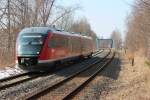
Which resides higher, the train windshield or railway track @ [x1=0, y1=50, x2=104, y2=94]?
the train windshield

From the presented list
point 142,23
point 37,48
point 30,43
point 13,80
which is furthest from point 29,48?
point 142,23

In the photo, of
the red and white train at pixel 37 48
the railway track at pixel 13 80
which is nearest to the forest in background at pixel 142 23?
the red and white train at pixel 37 48

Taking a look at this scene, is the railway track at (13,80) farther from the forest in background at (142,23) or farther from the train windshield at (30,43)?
the forest in background at (142,23)

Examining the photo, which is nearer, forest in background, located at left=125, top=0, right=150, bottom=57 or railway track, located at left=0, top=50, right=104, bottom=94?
railway track, located at left=0, top=50, right=104, bottom=94

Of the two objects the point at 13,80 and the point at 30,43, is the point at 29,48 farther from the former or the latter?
the point at 13,80

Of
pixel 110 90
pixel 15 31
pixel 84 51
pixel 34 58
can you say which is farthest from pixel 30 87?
pixel 84 51

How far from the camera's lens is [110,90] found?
17.4 metres

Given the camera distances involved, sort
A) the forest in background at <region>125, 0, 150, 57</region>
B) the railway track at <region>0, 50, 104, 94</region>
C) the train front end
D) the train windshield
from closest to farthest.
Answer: the railway track at <region>0, 50, 104, 94</region> → the forest in background at <region>125, 0, 150, 57</region> → the train front end → the train windshield

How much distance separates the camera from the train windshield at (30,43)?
79.4 feet

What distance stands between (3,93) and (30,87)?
2.16m

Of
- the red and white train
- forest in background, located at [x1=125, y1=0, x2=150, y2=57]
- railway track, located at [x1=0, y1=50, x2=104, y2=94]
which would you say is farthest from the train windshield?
forest in background, located at [x1=125, y1=0, x2=150, y2=57]

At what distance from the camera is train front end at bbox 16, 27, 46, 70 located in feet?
78.8

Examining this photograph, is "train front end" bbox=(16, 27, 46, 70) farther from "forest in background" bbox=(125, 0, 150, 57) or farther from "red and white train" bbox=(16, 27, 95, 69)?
"forest in background" bbox=(125, 0, 150, 57)

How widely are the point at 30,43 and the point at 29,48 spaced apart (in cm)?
35
